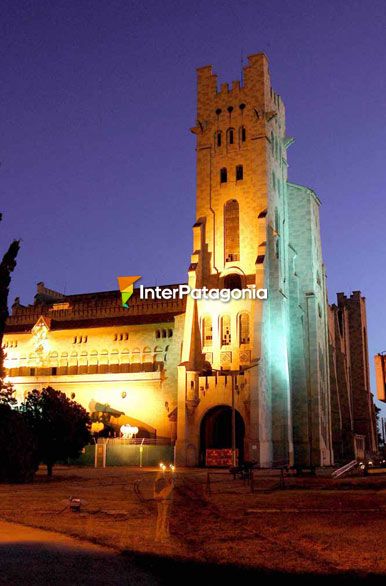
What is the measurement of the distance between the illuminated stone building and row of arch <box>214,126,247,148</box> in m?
0.11

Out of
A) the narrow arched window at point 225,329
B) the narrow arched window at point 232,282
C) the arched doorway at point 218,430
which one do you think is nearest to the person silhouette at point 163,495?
the arched doorway at point 218,430

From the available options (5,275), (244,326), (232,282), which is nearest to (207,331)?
(244,326)

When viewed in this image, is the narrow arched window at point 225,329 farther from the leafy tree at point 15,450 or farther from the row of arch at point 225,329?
the leafy tree at point 15,450

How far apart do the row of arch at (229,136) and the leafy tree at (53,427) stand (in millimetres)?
30607

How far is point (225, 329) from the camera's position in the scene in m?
53.1

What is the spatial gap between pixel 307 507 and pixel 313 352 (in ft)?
133

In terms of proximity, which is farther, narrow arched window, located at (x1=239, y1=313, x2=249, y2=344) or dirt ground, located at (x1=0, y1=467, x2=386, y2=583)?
narrow arched window, located at (x1=239, y1=313, x2=249, y2=344)

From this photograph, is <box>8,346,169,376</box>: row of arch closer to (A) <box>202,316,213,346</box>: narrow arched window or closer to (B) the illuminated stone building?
(B) the illuminated stone building

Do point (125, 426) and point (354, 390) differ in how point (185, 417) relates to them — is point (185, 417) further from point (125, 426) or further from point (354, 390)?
point (354, 390)

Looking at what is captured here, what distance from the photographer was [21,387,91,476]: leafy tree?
37.5m

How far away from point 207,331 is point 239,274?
5790 millimetres

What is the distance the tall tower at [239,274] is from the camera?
164 ft

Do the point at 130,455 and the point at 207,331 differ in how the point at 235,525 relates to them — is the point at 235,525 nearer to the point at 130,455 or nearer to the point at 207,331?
the point at 130,455

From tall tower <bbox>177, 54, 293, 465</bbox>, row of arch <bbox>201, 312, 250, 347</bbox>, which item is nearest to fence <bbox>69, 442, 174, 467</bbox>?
tall tower <bbox>177, 54, 293, 465</bbox>
